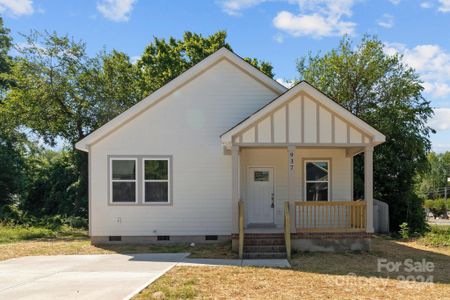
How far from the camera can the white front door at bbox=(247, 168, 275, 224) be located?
14.9 m

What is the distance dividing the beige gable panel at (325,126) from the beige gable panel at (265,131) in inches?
61.2

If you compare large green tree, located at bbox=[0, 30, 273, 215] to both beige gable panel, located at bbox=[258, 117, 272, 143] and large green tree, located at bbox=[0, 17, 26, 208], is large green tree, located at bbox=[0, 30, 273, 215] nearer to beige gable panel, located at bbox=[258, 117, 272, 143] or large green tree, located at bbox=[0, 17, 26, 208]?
large green tree, located at bbox=[0, 17, 26, 208]

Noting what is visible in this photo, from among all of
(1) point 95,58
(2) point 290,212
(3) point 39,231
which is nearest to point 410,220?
(2) point 290,212

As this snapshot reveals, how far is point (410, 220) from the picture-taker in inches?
794

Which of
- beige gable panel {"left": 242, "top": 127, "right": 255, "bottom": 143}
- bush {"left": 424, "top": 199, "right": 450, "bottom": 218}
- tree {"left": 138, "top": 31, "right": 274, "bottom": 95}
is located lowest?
bush {"left": 424, "top": 199, "right": 450, "bottom": 218}

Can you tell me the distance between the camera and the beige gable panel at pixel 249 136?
1214cm

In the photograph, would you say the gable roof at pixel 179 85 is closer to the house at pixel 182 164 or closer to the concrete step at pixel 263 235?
the house at pixel 182 164

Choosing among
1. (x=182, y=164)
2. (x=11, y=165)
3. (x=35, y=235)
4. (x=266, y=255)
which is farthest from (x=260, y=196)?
(x=11, y=165)

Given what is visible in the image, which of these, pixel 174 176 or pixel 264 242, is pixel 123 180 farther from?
pixel 264 242

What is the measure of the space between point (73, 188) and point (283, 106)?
645 inches

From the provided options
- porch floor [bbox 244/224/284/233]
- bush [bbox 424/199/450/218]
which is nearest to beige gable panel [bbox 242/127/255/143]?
porch floor [bbox 244/224/284/233]

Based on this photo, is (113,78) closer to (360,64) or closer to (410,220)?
(360,64)

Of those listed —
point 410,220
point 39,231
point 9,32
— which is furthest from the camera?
point 9,32

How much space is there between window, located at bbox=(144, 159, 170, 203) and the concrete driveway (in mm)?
2729
